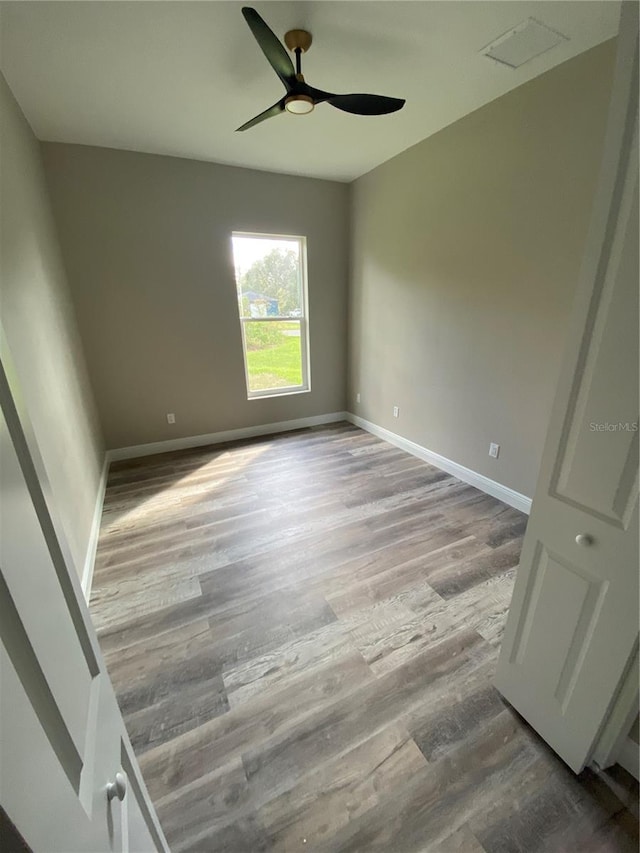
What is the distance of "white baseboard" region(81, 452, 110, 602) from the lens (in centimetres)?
196

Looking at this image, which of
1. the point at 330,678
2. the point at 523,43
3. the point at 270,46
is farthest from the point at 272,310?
the point at 330,678

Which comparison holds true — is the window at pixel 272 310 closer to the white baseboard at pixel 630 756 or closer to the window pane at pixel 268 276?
the window pane at pixel 268 276

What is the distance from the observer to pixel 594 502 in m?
0.99

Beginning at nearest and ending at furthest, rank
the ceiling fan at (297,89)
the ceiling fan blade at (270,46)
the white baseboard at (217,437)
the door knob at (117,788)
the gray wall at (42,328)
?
1. the door knob at (117,788)
2. the ceiling fan blade at (270,46)
3. the ceiling fan at (297,89)
4. the gray wall at (42,328)
5. the white baseboard at (217,437)

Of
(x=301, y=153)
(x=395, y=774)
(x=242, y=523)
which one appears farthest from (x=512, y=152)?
(x=395, y=774)

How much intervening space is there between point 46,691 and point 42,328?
227 cm

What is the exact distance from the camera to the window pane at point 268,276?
3.65 meters

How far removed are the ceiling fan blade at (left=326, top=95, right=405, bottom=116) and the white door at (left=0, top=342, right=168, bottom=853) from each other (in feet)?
6.98

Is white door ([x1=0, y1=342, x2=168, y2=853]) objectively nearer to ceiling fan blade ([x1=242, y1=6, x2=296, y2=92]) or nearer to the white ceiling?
ceiling fan blade ([x1=242, y1=6, x2=296, y2=92])

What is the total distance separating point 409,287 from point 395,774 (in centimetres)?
334

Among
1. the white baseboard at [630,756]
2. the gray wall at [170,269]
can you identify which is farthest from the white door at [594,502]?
the gray wall at [170,269]

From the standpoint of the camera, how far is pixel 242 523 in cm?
255

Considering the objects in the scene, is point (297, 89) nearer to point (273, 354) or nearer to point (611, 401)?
point (611, 401)

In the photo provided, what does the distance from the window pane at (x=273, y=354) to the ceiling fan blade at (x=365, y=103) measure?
2.24 meters
